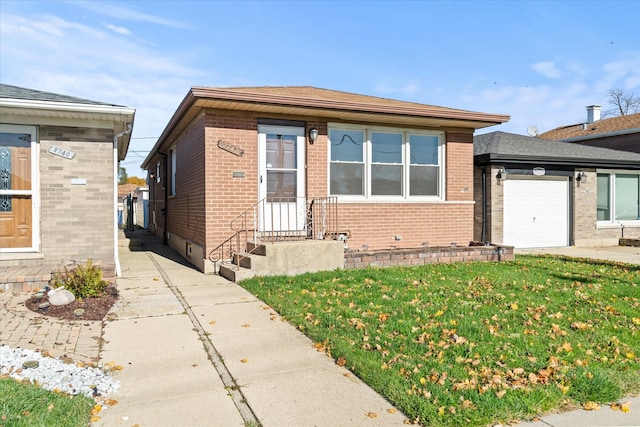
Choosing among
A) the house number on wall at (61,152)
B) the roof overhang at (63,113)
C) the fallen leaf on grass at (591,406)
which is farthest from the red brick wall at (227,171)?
the fallen leaf on grass at (591,406)

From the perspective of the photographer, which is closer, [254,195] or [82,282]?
[82,282]

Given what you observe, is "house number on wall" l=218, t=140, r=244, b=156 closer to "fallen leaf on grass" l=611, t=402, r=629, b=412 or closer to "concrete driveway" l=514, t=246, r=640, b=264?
"fallen leaf on grass" l=611, t=402, r=629, b=412

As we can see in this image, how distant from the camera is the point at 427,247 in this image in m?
10.3

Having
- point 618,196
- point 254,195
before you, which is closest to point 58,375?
point 254,195

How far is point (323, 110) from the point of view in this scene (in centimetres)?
895

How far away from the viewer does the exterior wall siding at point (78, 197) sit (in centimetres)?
748

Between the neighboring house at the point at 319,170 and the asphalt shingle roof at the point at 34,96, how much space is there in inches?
72.7

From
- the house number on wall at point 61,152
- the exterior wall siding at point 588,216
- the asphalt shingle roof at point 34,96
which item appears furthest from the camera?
the exterior wall siding at point 588,216

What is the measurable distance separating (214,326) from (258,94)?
474cm

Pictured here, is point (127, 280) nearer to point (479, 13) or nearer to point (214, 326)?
point (214, 326)

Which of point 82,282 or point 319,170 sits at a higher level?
point 319,170

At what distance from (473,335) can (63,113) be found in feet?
23.0

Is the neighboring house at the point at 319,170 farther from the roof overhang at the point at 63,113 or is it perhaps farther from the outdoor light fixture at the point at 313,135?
the roof overhang at the point at 63,113

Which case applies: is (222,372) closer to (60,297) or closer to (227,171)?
(60,297)
